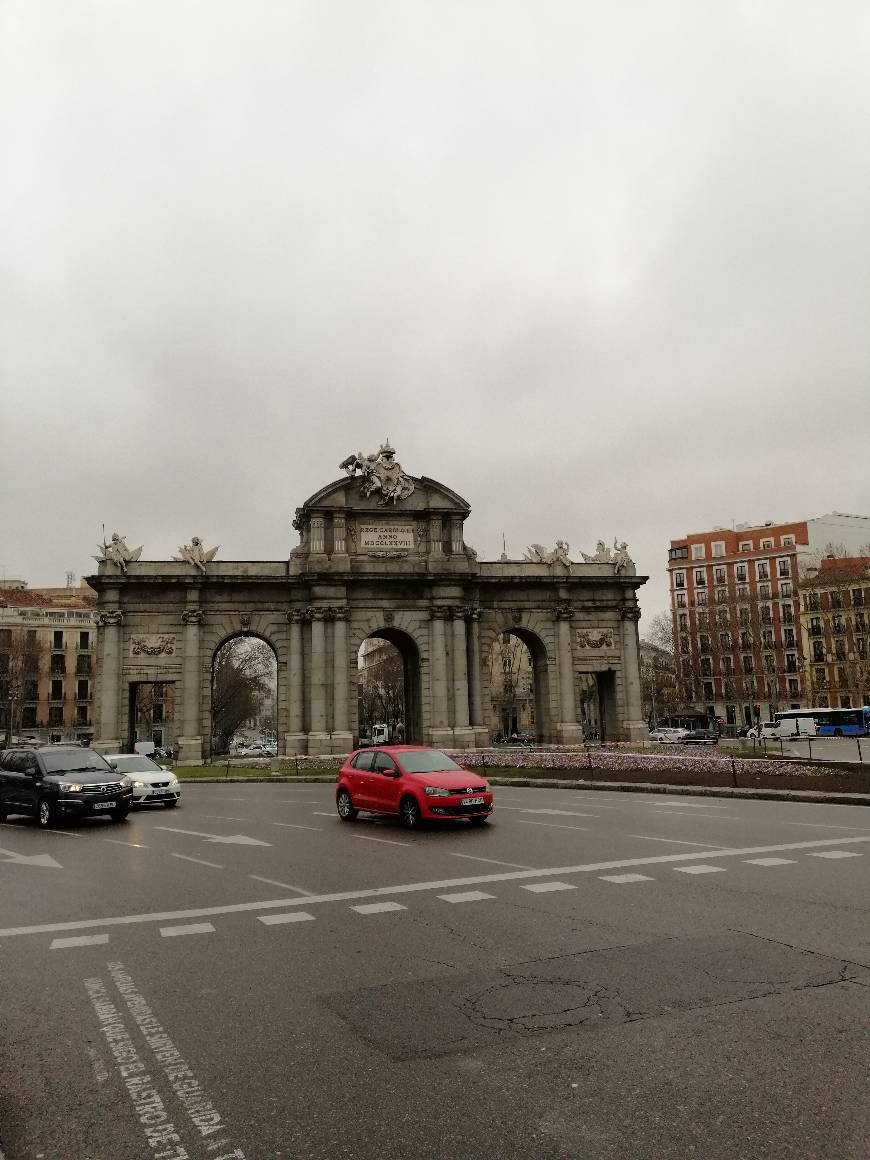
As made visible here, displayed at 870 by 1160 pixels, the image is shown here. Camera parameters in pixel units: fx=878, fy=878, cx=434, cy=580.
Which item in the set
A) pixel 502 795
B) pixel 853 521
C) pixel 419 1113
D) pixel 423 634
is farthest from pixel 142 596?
pixel 853 521

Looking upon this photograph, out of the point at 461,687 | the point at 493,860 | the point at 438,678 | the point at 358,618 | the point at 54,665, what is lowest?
the point at 493,860

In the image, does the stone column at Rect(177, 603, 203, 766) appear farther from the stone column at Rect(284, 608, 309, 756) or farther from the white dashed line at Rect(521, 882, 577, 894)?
the white dashed line at Rect(521, 882, 577, 894)

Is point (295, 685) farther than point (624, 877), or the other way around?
point (295, 685)

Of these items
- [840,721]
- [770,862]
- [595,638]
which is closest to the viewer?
[770,862]

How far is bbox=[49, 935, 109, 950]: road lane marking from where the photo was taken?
25.5 ft

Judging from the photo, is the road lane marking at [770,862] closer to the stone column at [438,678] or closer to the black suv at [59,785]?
the black suv at [59,785]

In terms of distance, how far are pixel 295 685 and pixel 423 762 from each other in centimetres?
2882

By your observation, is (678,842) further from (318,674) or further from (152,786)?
(318,674)

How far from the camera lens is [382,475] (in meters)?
46.1

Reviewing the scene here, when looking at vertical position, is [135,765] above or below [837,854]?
above

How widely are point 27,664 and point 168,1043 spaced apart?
8401cm

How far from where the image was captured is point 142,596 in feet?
146

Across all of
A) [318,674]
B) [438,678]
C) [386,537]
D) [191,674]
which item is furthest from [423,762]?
[386,537]

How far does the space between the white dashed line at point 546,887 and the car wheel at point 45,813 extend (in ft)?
38.2
